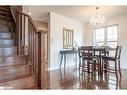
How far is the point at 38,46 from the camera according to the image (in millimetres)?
2998

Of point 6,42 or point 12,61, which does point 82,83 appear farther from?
point 6,42

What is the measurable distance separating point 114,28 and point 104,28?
52cm

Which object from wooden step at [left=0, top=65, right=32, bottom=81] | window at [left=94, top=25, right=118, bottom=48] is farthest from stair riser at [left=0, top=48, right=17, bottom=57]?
window at [left=94, top=25, right=118, bottom=48]

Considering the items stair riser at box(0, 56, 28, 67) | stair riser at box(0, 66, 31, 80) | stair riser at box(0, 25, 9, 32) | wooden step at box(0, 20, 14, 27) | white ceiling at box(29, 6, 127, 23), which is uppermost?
white ceiling at box(29, 6, 127, 23)

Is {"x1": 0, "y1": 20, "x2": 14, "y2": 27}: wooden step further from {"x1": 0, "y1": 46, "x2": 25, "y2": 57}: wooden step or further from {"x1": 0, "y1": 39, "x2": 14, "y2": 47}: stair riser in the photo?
{"x1": 0, "y1": 46, "x2": 25, "y2": 57}: wooden step

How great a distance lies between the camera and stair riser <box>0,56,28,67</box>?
2537 mm

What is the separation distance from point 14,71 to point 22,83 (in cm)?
27

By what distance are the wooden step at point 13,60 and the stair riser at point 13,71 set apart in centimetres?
12

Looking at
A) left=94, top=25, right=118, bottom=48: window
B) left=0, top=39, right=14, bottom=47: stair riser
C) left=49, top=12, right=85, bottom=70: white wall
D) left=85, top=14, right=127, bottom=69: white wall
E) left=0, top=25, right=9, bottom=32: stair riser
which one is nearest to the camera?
left=0, top=39, right=14, bottom=47: stair riser

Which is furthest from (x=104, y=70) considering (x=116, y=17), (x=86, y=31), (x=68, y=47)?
(x=86, y=31)

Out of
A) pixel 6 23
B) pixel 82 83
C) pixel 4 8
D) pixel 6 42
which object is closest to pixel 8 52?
pixel 6 42

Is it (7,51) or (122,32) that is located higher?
(122,32)

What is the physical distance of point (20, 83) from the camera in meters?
2.53
